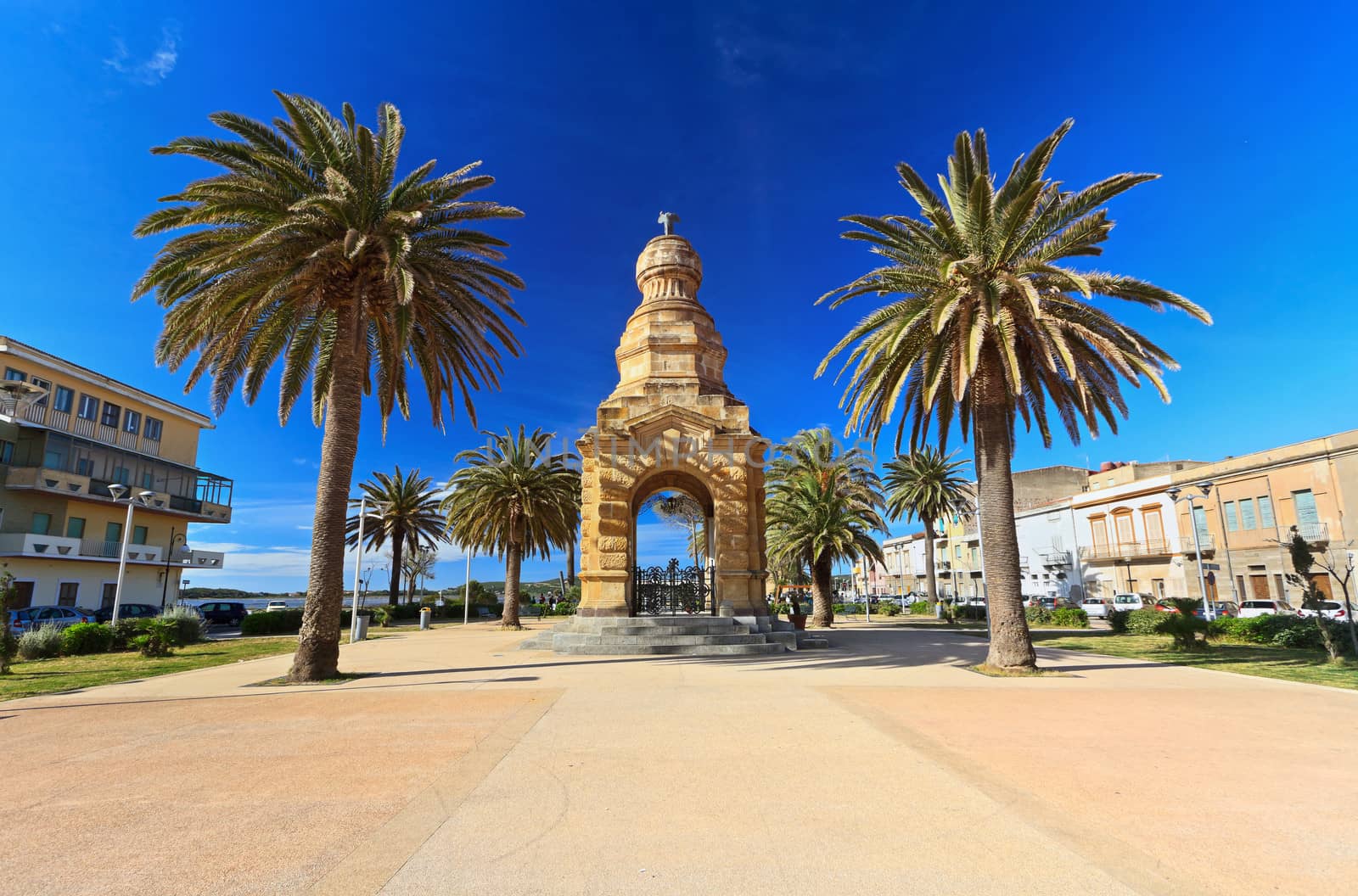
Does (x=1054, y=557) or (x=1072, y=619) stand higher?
(x=1054, y=557)

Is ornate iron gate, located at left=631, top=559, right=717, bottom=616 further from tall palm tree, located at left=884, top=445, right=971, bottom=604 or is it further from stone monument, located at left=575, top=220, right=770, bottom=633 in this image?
tall palm tree, located at left=884, top=445, right=971, bottom=604

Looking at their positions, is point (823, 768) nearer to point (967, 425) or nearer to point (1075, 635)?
point (967, 425)

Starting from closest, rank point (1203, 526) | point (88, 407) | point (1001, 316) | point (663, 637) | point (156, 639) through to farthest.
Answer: point (1001, 316) < point (663, 637) < point (156, 639) < point (88, 407) < point (1203, 526)

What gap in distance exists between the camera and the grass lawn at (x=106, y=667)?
1292 centimetres

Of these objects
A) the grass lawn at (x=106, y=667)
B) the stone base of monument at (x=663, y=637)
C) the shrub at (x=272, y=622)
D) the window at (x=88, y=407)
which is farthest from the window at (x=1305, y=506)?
the window at (x=88, y=407)

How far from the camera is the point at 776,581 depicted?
40406mm

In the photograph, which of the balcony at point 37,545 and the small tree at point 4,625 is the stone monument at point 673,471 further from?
the balcony at point 37,545

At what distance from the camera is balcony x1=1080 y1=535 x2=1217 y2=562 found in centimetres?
3852

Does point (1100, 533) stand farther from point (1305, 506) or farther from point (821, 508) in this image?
point (821, 508)

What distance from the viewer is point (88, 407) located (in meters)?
36.9

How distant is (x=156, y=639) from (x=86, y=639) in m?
2.91

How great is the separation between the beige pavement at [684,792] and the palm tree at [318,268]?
6.03 metres

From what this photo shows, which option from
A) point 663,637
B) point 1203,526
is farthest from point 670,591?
point 1203,526

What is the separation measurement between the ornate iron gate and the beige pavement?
29.7ft
